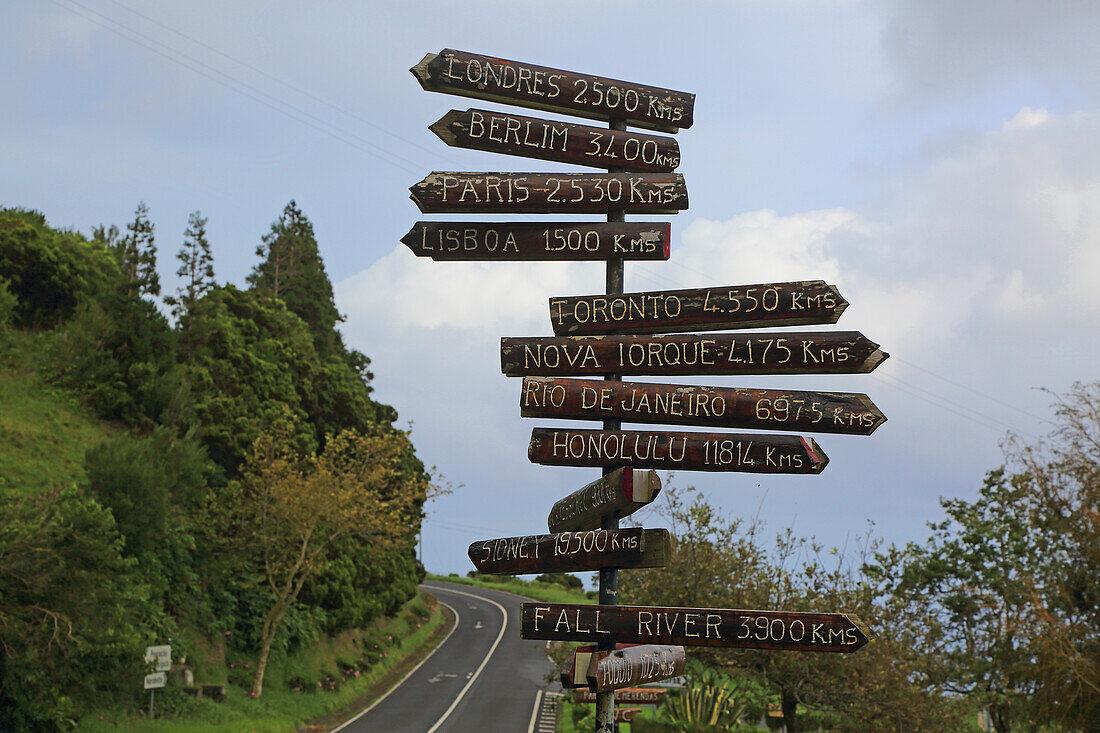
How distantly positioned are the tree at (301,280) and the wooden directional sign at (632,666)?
45.8m

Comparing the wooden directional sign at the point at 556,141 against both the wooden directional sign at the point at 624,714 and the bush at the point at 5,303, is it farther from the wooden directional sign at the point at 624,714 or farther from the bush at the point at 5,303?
the bush at the point at 5,303

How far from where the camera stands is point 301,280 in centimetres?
5666

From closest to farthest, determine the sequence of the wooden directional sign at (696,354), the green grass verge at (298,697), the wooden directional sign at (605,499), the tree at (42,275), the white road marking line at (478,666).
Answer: the wooden directional sign at (605,499) → the wooden directional sign at (696,354) → the green grass verge at (298,697) → the white road marking line at (478,666) → the tree at (42,275)

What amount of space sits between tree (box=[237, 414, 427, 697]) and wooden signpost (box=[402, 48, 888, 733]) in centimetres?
2306

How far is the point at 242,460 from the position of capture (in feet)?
112

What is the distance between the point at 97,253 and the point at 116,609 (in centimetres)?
2912

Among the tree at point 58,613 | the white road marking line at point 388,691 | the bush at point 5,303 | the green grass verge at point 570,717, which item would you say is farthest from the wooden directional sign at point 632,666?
the bush at point 5,303

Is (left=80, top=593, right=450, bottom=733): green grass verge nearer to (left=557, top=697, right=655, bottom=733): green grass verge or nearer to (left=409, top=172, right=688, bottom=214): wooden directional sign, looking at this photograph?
(left=557, top=697, right=655, bottom=733): green grass verge

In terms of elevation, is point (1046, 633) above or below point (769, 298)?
below

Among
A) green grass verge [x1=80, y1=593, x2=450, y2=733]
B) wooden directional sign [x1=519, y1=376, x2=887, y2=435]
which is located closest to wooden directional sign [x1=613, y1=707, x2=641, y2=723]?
green grass verge [x1=80, y1=593, x2=450, y2=733]

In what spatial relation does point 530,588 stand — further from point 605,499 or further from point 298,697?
point 605,499

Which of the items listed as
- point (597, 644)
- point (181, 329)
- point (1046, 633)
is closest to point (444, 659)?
point (181, 329)

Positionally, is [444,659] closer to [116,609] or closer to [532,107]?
[116,609]

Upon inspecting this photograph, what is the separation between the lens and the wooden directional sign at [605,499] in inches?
285
